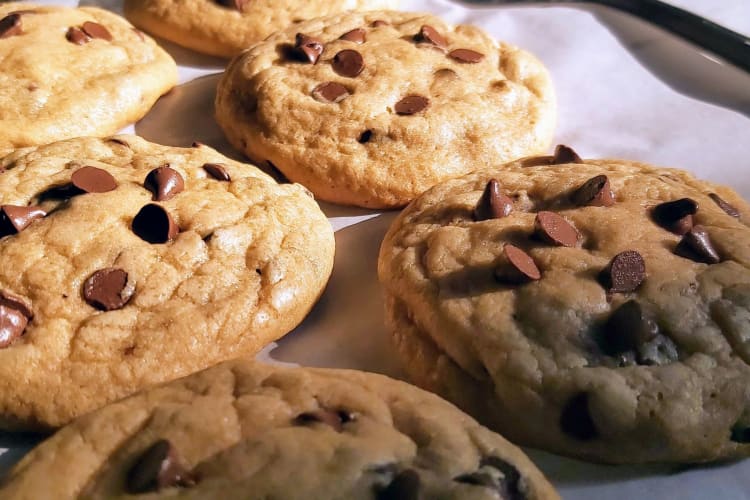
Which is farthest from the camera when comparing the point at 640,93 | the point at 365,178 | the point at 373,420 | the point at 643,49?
the point at 643,49

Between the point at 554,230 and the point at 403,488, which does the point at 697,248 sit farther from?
the point at 403,488

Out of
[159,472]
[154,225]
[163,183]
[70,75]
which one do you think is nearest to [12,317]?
[154,225]

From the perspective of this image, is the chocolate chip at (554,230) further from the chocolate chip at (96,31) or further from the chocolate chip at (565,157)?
the chocolate chip at (96,31)

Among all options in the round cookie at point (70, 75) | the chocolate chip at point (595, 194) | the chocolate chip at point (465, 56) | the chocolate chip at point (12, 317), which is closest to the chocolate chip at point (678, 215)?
the chocolate chip at point (595, 194)

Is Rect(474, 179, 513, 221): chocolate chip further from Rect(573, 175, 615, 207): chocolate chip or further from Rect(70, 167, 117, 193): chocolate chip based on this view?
Rect(70, 167, 117, 193): chocolate chip

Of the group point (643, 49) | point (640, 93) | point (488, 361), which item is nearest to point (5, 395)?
point (488, 361)

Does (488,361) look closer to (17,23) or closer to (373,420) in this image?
Result: (373,420)
